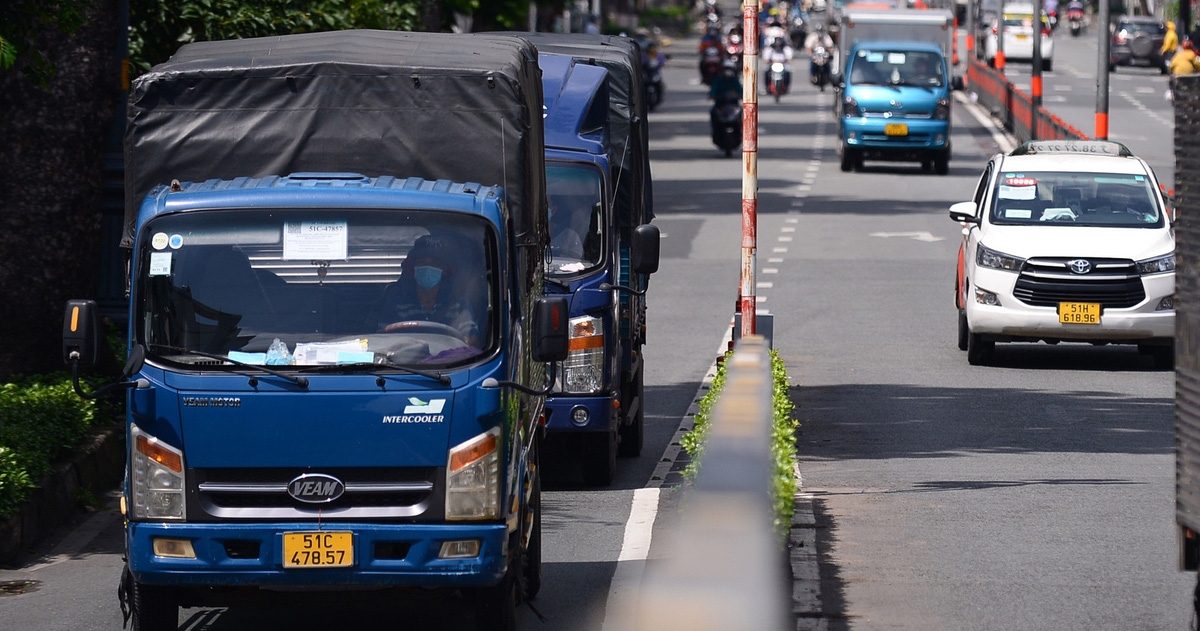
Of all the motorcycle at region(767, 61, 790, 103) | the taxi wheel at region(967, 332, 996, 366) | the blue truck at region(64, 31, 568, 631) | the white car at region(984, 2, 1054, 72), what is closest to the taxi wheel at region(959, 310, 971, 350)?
the taxi wheel at region(967, 332, 996, 366)

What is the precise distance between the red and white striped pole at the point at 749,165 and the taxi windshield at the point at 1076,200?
523cm

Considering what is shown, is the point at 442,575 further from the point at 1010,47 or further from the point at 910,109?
the point at 1010,47

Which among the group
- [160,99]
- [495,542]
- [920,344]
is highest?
[160,99]

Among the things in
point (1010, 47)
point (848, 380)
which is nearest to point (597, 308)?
point (848, 380)

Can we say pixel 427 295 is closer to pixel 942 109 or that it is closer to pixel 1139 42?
pixel 942 109

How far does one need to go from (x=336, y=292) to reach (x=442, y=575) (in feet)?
4.09

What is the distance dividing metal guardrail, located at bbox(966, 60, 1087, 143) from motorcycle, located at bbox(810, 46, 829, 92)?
183 inches

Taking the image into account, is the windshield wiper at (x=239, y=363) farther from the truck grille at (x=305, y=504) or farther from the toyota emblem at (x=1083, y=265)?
the toyota emblem at (x=1083, y=265)

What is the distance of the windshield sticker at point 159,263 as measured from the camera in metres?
7.59

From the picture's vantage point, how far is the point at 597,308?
38.3ft

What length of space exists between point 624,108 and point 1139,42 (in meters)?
60.3

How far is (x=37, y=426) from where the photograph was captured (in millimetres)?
11234

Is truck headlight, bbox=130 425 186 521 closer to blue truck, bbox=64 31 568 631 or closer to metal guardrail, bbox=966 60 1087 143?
blue truck, bbox=64 31 568 631

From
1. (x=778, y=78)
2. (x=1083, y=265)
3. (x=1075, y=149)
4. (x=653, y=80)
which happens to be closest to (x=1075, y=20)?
(x=778, y=78)
